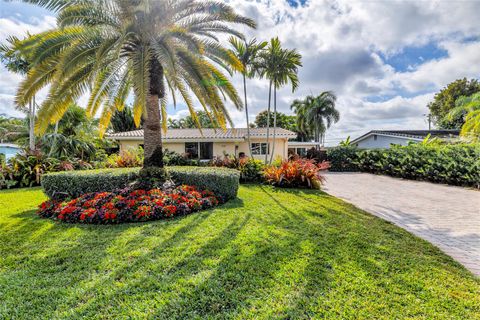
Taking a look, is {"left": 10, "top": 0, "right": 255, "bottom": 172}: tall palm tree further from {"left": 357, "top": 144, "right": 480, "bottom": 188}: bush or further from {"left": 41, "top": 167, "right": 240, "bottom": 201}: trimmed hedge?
{"left": 357, "top": 144, "right": 480, "bottom": 188}: bush

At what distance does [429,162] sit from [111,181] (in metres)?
17.5

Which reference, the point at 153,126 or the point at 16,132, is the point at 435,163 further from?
the point at 16,132

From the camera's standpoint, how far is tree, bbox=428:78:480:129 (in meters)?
27.6

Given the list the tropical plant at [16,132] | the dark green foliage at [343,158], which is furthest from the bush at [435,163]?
the tropical plant at [16,132]

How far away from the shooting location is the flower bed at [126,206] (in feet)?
17.9

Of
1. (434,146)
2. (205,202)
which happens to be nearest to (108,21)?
(205,202)

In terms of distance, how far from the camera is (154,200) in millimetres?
6035

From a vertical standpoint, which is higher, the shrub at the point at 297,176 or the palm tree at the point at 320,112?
the palm tree at the point at 320,112

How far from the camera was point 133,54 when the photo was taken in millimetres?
6426

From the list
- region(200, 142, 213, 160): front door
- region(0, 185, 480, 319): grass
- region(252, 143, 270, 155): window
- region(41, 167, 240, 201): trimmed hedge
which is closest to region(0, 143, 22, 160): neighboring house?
region(200, 142, 213, 160): front door

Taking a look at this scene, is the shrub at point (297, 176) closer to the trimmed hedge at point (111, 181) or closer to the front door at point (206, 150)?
the trimmed hedge at point (111, 181)

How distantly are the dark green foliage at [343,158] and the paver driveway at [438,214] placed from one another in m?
10.4

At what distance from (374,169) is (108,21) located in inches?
811

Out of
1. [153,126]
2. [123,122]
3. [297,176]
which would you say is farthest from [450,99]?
[123,122]
